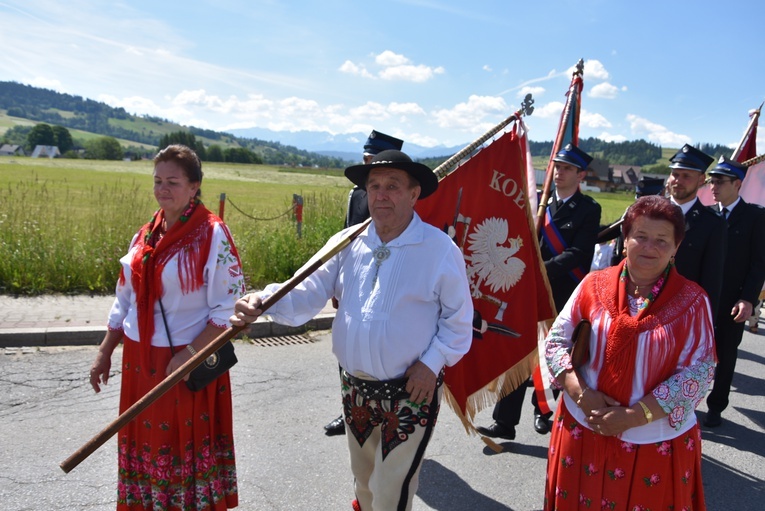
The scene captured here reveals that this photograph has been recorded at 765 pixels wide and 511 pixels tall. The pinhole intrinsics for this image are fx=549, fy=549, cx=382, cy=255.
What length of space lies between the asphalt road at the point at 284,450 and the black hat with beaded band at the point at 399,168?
2.05 metres

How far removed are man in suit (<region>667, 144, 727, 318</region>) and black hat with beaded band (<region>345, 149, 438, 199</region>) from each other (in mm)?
2068

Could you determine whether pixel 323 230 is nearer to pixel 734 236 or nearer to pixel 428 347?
pixel 734 236

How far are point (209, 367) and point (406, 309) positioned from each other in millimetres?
970

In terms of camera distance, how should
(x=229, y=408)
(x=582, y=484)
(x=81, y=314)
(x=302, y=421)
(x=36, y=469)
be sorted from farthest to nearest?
1. (x=81, y=314)
2. (x=302, y=421)
3. (x=36, y=469)
4. (x=229, y=408)
5. (x=582, y=484)

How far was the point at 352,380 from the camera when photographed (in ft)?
8.41

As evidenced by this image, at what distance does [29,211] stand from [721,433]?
9901mm

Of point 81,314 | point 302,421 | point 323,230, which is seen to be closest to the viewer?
point 302,421

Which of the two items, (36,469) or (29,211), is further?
(29,211)

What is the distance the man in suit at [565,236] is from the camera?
4.09 metres

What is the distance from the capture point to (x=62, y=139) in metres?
106

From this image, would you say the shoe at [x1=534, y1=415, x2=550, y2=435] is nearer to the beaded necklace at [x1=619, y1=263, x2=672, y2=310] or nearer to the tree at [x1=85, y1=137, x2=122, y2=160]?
the beaded necklace at [x1=619, y1=263, x2=672, y2=310]

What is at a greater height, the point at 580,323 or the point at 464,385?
the point at 580,323

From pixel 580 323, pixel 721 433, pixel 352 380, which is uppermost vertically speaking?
pixel 580 323

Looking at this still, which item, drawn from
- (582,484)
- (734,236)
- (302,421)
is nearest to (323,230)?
(302,421)
